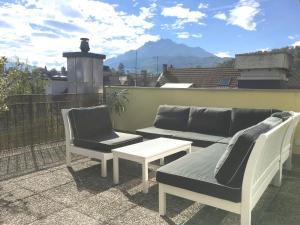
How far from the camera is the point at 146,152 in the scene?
11.9 ft

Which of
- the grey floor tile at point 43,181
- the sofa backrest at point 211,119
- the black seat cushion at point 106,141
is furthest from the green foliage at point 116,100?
the grey floor tile at point 43,181

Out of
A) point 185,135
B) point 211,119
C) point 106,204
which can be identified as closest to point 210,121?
point 211,119

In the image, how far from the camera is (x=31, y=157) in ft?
16.1

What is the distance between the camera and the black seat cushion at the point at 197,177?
2.42 m

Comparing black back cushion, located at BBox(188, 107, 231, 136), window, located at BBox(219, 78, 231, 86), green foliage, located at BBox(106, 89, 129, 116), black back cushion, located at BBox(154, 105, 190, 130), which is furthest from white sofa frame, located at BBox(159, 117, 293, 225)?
window, located at BBox(219, 78, 231, 86)

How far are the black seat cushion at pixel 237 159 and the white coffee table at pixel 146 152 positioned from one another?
1113 mm

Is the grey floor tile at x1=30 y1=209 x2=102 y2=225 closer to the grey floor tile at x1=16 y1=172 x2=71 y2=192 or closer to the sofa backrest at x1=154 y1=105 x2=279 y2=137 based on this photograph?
the grey floor tile at x1=16 y1=172 x2=71 y2=192

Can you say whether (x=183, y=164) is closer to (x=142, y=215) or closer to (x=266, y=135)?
(x=142, y=215)

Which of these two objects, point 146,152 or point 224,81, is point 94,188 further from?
point 224,81

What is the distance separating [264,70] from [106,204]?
27.6 feet

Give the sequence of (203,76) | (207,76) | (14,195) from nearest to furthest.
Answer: (14,195)
(207,76)
(203,76)

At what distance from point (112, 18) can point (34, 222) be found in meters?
7.02

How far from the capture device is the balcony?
282 cm

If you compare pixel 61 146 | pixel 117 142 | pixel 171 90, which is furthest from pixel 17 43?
pixel 117 142
